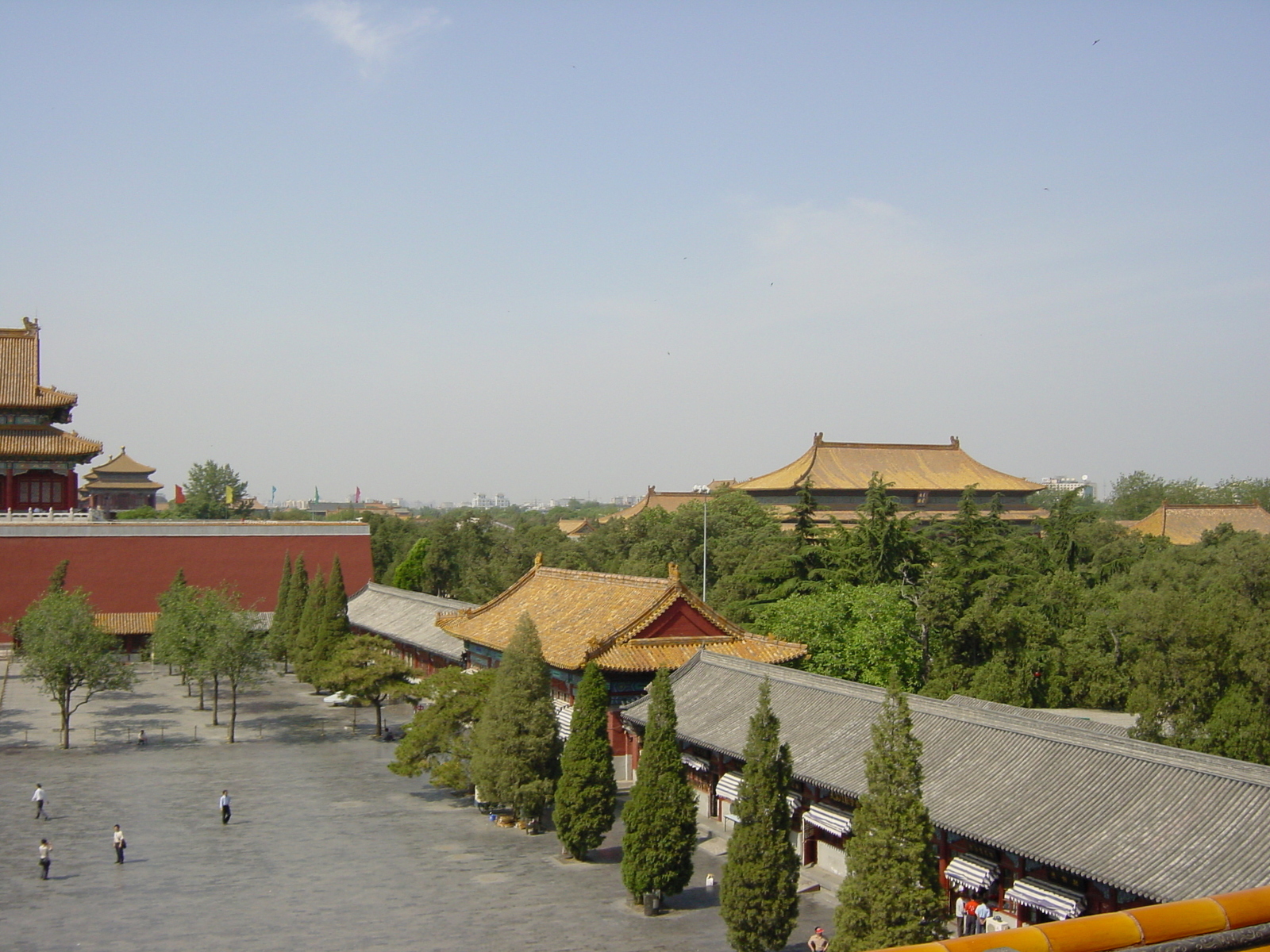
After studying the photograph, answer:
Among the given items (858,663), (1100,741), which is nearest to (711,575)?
(858,663)

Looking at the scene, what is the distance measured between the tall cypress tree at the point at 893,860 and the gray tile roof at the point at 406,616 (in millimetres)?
19978

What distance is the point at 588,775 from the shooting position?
17.6 m

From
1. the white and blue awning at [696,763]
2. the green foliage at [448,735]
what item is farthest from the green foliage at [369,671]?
the white and blue awning at [696,763]

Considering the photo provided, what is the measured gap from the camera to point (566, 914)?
15297mm

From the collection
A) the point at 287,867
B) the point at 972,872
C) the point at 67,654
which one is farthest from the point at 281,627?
the point at 972,872

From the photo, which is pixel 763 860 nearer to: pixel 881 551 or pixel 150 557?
pixel 881 551

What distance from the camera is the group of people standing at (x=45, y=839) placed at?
56.0 ft

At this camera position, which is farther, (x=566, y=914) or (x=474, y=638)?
(x=474, y=638)

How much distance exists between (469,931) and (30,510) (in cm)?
3451

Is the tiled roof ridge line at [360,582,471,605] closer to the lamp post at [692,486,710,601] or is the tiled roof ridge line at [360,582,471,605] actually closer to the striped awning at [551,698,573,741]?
the lamp post at [692,486,710,601]

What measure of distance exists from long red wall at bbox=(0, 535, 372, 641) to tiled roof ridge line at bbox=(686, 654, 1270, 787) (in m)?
29.0

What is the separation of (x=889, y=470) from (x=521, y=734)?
43038 mm

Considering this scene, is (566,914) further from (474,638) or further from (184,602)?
(184,602)

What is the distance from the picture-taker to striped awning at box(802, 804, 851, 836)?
51.7 feet
